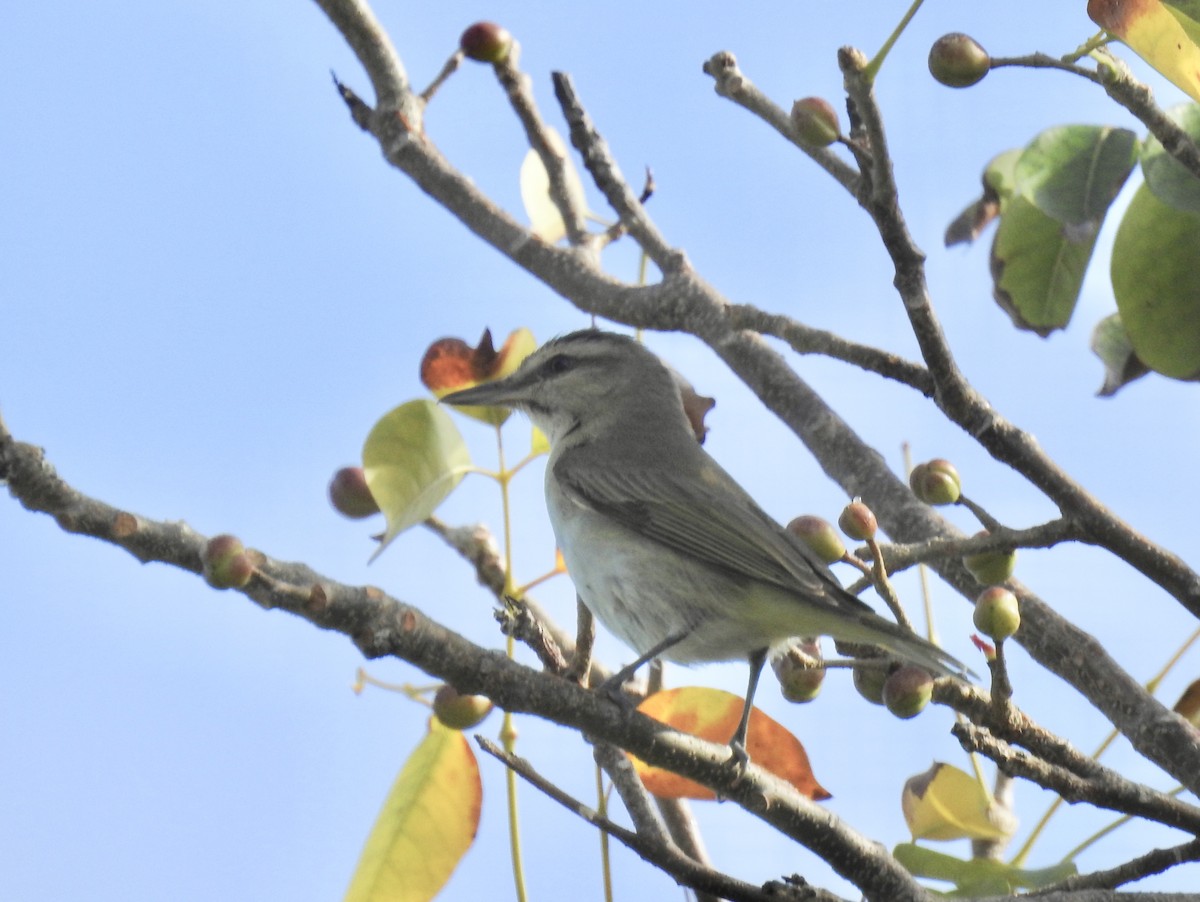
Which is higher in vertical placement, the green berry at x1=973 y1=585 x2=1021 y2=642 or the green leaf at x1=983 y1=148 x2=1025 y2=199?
the green leaf at x1=983 y1=148 x2=1025 y2=199

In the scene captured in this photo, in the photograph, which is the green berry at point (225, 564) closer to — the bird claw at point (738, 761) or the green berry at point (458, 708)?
the green berry at point (458, 708)

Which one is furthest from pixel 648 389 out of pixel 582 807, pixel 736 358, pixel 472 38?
pixel 582 807

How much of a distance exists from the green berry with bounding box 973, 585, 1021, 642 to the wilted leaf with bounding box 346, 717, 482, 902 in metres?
1.13

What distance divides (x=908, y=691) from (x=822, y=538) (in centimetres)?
36

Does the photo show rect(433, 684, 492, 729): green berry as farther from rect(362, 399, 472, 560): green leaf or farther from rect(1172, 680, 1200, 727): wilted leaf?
rect(1172, 680, 1200, 727): wilted leaf

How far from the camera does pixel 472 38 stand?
179 inches

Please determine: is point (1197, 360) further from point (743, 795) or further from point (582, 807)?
point (582, 807)

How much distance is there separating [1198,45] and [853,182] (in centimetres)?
67

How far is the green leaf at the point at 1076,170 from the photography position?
348cm

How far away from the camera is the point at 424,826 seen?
9.29 ft

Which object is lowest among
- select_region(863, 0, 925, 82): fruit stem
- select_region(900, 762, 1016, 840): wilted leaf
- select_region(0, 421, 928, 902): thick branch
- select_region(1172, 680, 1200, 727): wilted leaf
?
select_region(0, 421, 928, 902): thick branch

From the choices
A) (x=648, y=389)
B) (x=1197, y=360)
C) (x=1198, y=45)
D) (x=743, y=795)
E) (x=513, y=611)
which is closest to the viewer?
(x=1198, y=45)

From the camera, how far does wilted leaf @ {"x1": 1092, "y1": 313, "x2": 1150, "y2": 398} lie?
3912 millimetres

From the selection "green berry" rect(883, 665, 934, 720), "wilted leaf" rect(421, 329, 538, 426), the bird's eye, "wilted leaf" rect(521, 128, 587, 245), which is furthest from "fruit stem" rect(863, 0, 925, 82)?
the bird's eye
